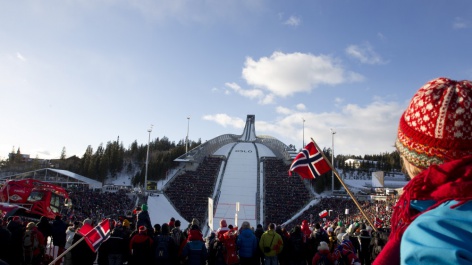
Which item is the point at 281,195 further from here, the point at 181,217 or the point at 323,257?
the point at 323,257

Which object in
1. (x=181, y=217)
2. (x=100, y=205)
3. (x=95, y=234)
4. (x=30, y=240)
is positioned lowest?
(x=181, y=217)

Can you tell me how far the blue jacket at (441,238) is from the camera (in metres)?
1.11

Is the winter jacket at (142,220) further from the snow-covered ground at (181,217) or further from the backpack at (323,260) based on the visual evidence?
the snow-covered ground at (181,217)

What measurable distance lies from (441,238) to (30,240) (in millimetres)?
10033

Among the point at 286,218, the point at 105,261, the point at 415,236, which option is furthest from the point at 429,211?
the point at 286,218

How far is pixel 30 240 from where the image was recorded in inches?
354

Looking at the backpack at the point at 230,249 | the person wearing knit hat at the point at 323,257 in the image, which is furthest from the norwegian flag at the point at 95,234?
the person wearing knit hat at the point at 323,257

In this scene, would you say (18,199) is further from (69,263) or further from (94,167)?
(94,167)

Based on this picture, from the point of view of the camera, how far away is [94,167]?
7438 centimetres

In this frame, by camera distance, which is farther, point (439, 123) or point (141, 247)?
point (141, 247)

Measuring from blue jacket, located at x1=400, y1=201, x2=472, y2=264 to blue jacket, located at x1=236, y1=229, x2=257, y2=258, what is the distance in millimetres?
8373

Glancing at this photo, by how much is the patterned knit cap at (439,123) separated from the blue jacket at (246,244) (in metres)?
7.99

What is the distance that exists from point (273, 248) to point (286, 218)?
26.6 m

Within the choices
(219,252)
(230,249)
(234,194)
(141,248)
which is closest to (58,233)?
(141,248)
